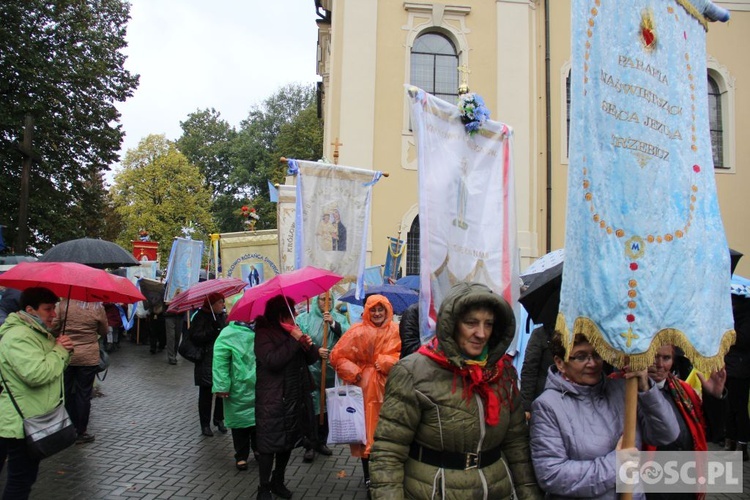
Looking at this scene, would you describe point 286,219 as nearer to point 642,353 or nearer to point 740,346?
point 740,346

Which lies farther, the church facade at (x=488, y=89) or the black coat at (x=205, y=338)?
the church facade at (x=488, y=89)

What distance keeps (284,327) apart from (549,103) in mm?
14069

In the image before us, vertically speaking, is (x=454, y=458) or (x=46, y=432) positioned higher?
(x=454, y=458)

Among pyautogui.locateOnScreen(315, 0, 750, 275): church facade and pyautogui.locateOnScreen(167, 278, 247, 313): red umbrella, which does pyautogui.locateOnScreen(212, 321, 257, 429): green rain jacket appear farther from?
pyautogui.locateOnScreen(315, 0, 750, 275): church facade

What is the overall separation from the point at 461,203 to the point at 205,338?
15.6 feet

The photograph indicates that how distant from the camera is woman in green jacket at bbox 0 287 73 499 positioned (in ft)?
14.5

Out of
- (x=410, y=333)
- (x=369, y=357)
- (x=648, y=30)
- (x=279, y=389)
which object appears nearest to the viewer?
(x=648, y=30)

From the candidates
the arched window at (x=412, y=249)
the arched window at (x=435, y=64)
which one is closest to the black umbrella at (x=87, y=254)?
the arched window at (x=412, y=249)

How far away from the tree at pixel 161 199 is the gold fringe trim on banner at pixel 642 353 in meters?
42.9

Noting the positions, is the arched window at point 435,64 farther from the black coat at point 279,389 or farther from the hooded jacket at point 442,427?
the hooded jacket at point 442,427

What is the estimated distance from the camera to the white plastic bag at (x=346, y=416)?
5496 millimetres

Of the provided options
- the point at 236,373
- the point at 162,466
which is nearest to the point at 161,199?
the point at 162,466

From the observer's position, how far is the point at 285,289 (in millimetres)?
5125

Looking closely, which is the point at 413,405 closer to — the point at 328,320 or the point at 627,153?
the point at 627,153
